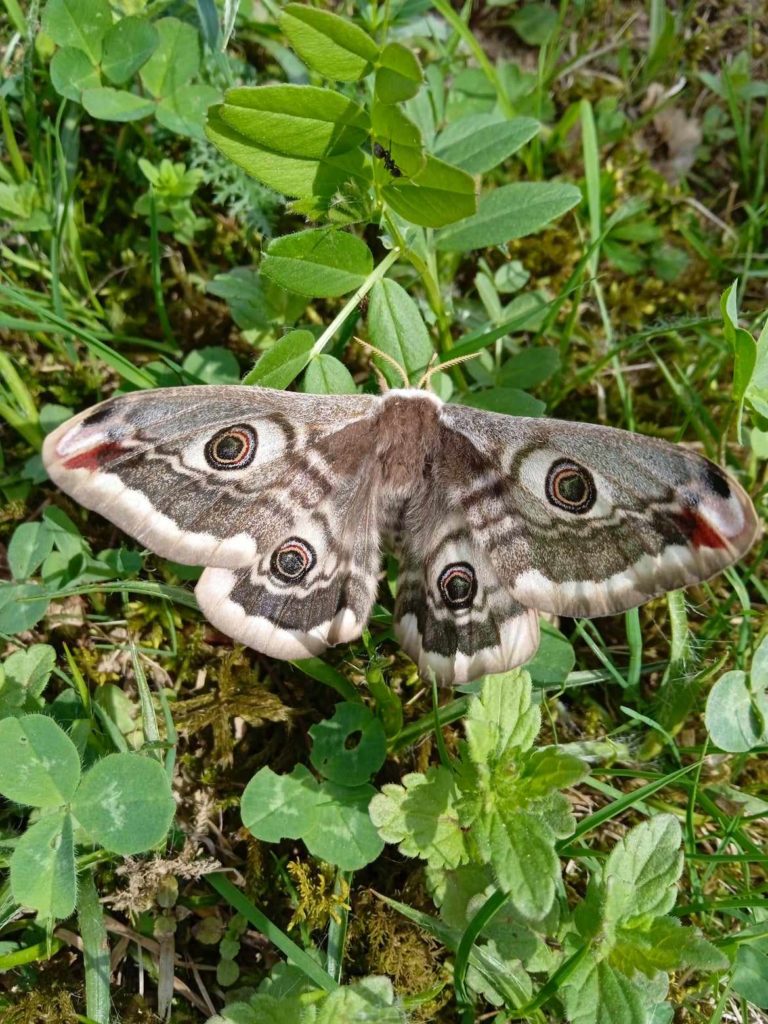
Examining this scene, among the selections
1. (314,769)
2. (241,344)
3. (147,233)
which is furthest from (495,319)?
(314,769)

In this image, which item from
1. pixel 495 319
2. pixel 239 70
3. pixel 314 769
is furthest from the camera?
pixel 239 70

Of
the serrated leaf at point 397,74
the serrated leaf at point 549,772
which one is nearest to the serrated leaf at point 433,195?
the serrated leaf at point 397,74

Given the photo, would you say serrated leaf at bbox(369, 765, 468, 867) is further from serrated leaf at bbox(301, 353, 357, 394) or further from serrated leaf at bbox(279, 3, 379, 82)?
serrated leaf at bbox(279, 3, 379, 82)

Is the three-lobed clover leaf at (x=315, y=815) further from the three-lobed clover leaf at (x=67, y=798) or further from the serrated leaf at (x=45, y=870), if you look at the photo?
the serrated leaf at (x=45, y=870)

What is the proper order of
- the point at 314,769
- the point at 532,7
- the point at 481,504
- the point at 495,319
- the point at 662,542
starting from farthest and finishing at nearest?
1. the point at 532,7
2. the point at 495,319
3. the point at 314,769
4. the point at 481,504
5. the point at 662,542

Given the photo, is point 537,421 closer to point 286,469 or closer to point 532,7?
point 286,469

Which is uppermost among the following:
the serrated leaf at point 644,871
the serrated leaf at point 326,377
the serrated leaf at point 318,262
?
the serrated leaf at point 318,262

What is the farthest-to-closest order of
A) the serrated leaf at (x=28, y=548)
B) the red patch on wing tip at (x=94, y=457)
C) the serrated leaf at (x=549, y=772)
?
the serrated leaf at (x=28, y=548)
the red patch on wing tip at (x=94, y=457)
the serrated leaf at (x=549, y=772)

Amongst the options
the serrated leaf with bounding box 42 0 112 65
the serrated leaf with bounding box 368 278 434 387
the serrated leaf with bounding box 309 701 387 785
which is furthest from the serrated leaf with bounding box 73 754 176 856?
the serrated leaf with bounding box 42 0 112 65
